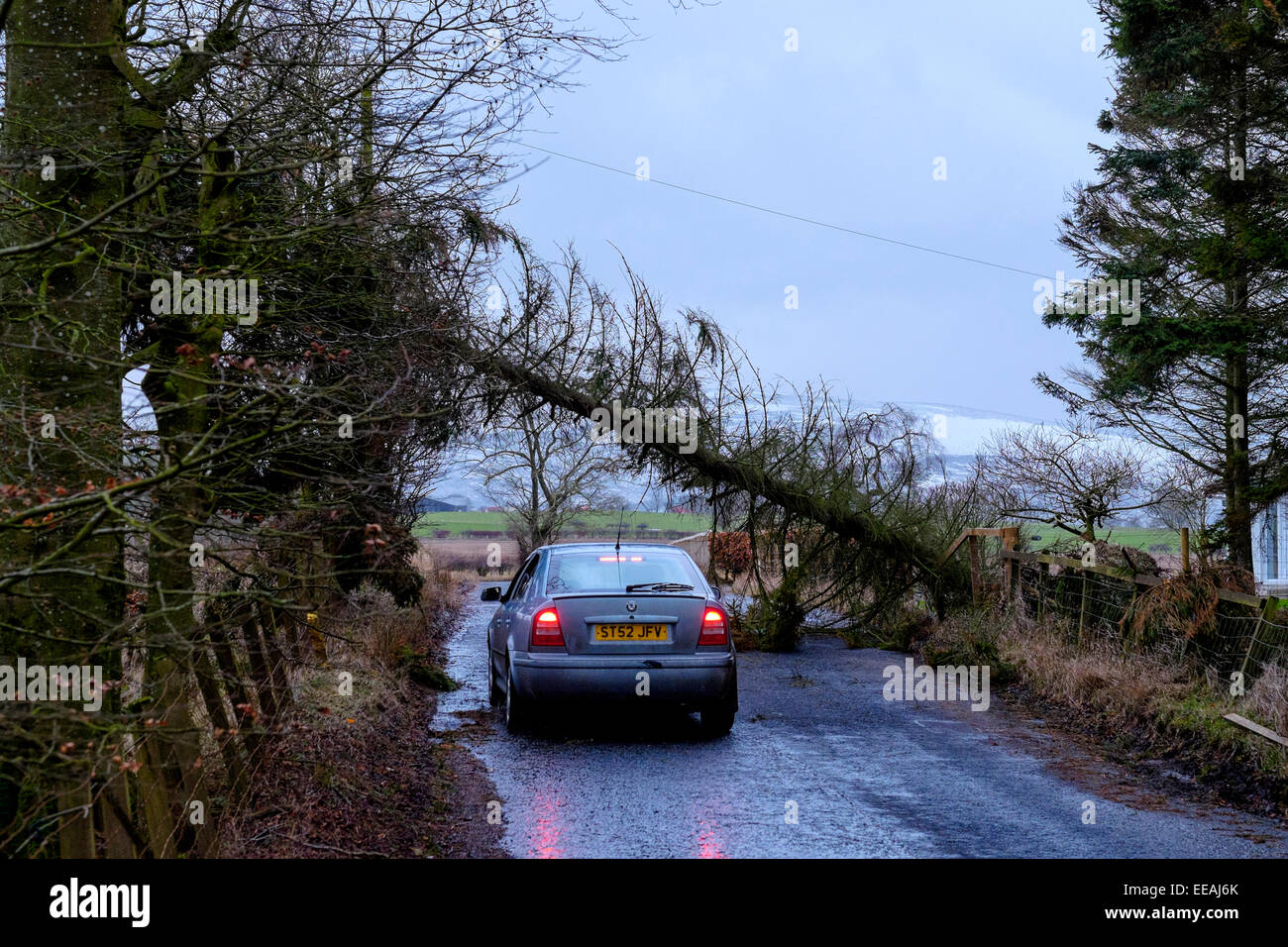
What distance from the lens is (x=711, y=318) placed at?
1794 centimetres

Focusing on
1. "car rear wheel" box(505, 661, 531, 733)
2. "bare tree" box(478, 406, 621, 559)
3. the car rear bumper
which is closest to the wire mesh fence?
the car rear bumper

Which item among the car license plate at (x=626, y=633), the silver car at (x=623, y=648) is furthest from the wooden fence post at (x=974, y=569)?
the car license plate at (x=626, y=633)

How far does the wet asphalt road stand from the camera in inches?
255

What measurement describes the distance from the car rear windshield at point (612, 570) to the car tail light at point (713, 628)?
431mm

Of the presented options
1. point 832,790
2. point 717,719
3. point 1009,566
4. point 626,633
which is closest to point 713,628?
point 626,633

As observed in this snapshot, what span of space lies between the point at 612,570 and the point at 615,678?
4.01 ft

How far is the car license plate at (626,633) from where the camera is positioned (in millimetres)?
9984

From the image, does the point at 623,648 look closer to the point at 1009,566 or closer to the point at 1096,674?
the point at 1096,674

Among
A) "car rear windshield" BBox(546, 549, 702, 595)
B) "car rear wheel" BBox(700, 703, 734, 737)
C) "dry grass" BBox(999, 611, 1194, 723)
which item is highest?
"car rear windshield" BBox(546, 549, 702, 595)

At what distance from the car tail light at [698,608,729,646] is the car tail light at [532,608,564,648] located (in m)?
1.27

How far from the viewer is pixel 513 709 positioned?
1038cm

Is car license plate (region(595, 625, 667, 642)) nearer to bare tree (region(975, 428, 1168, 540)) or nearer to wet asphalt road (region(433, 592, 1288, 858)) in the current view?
wet asphalt road (region(433, 592, 1288, 858))
